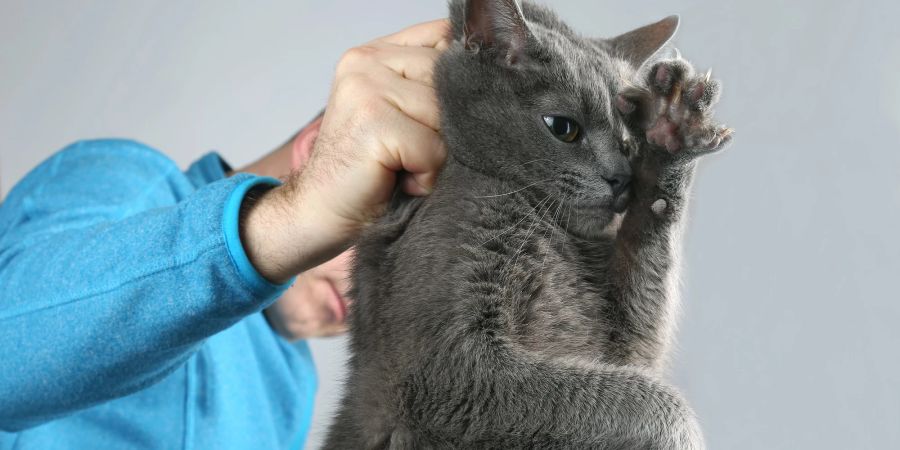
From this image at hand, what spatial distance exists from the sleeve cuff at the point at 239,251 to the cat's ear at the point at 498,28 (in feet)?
1.41

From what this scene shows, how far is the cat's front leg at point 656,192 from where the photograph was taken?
1000 millimetres

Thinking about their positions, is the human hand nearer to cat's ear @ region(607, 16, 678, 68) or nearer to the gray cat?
the gray cat

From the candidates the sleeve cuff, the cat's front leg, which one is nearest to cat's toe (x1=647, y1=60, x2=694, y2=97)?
the cat's front leg

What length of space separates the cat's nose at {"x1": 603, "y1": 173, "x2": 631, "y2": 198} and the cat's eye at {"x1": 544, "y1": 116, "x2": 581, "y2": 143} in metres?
0.08

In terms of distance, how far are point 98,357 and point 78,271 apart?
148mm

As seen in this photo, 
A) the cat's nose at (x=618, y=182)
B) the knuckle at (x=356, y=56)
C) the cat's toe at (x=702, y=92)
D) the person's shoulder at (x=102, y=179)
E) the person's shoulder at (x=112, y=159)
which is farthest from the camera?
the person's shoulder at (x=112, y=159)

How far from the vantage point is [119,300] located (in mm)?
1325

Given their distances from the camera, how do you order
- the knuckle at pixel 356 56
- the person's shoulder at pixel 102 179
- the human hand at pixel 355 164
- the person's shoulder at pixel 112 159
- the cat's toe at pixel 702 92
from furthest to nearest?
the person's shoulder at pixel 112 159 → the person's shoulder at pixel 102 179 → the knuckle at pixel 356 56 → the human hand at pixel 355 164 → the cat's toe at pixel 702 92

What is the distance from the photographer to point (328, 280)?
213 centimetres

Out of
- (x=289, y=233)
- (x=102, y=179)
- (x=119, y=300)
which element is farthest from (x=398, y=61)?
(x=102, y=179)

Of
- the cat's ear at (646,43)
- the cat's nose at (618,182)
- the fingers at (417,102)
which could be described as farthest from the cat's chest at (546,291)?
the cat's ear at (646,43)

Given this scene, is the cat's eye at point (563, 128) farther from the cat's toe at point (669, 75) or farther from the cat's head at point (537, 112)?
the cat's toe at point (669, 75)

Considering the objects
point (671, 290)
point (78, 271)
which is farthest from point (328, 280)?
point (671, 290)

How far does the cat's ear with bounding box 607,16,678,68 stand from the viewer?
1285 millimetres
